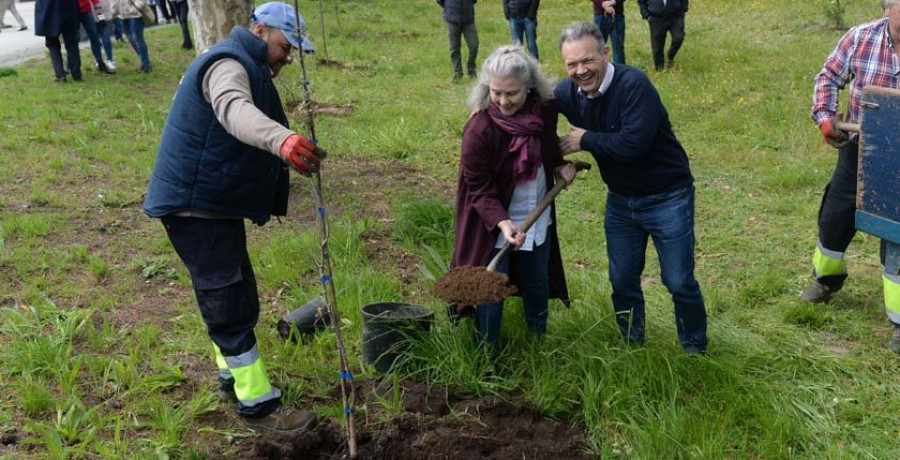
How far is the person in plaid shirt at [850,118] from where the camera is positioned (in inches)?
169

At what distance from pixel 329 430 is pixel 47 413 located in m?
1.34

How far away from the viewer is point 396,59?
14.6m

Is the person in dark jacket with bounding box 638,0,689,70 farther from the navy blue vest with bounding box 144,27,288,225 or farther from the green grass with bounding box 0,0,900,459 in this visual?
the navy blue vest with bounding box 144,27,288,225

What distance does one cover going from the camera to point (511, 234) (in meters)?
3.59

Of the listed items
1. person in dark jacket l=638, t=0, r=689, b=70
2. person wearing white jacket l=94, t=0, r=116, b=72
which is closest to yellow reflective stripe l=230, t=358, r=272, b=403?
person in dark jacket l=638, t=0, r=689, b=70

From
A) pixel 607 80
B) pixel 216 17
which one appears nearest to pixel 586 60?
pixel 607 80

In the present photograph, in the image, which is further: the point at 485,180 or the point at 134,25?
the point at 134,25

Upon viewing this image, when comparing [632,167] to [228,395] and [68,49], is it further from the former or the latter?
[68,49]

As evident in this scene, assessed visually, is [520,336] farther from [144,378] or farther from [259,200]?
[144,378]

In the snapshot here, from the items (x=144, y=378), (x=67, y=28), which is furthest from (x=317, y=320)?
(x=67, y=28)

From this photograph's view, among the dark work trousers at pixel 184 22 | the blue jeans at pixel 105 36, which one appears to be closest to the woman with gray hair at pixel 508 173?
the blue jeans at pixel 105 36

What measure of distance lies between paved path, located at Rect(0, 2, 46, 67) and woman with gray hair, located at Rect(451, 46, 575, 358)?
12.4 metres

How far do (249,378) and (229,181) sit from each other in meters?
0.88

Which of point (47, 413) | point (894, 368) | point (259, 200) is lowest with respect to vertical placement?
point (894, 368)
